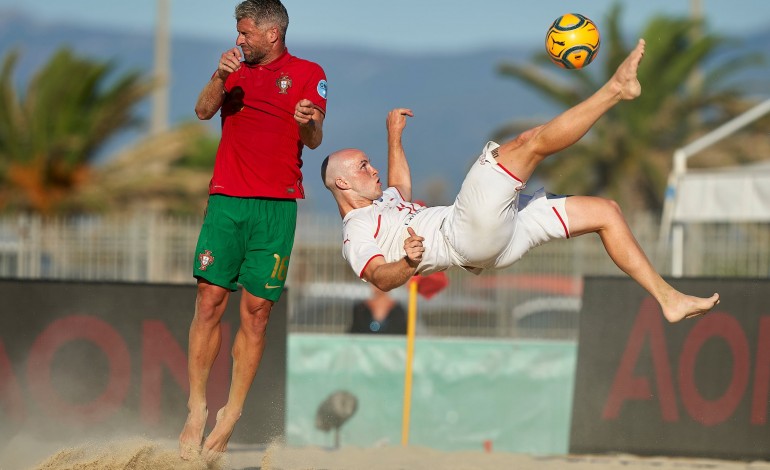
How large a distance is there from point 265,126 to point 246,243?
685mm

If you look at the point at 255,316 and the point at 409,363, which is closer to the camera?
the point at 255,316

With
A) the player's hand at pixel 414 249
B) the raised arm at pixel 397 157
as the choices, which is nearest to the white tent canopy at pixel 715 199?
the raised arm at pixel 397 157

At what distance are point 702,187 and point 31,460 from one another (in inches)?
255

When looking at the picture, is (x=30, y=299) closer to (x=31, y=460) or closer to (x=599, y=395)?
(x=31, y=460)

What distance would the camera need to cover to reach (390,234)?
6648 mm

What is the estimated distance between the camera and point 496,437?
9656 millimetres

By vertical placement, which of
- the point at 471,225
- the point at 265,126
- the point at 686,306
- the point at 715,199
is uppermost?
the point at 265,126

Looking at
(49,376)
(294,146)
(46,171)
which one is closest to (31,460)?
(49,376)

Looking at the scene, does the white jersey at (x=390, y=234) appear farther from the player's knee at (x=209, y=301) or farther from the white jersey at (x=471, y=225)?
the player's knee at (x=209, y=301)

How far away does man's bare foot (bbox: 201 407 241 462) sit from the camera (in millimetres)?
6633

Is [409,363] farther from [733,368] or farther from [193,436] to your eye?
[193,436]

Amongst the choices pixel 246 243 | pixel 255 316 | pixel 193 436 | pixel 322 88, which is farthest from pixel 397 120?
pixel 193 436

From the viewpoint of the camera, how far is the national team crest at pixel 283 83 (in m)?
6.60

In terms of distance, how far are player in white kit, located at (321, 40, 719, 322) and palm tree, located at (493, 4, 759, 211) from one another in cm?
1704
